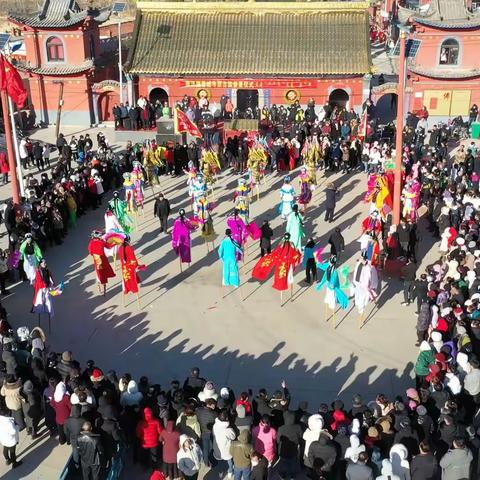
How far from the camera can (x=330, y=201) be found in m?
21.7

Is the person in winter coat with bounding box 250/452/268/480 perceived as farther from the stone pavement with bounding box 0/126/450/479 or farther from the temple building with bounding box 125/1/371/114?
the temple building with bounding box 125/1/371/114

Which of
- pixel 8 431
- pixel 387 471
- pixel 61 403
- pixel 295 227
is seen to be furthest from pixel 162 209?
pixel 387 471

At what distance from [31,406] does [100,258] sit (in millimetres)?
5666

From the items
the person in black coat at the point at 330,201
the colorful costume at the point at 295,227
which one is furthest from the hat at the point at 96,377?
the person in black coat at the point at 330,201

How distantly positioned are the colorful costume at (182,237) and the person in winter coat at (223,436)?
789cm

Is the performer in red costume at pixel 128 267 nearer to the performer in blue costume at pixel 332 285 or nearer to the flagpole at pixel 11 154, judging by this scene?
the performer in blue costume at pixel 332 285

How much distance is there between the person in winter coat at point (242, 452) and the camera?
10289 mm

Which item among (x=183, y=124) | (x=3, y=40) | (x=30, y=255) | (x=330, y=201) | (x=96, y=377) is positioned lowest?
(x=330, y=201)

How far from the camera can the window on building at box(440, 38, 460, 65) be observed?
33.7 m

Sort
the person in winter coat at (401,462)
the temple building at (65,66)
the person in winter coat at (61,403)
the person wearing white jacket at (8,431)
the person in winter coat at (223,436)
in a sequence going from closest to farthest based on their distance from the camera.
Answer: the person in winter coat at (401,462)
the person in winter coat at (223,436)
the person wearing white jacket at (8,431)
the person in winter coat at (61,403)
the temple building at (65,66)

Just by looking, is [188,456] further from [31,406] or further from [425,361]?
[425,361]

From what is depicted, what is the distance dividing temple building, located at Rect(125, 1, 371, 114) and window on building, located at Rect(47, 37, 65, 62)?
3563mm

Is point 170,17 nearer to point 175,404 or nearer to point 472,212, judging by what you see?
point 472,212

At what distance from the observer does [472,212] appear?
19.3 metres
